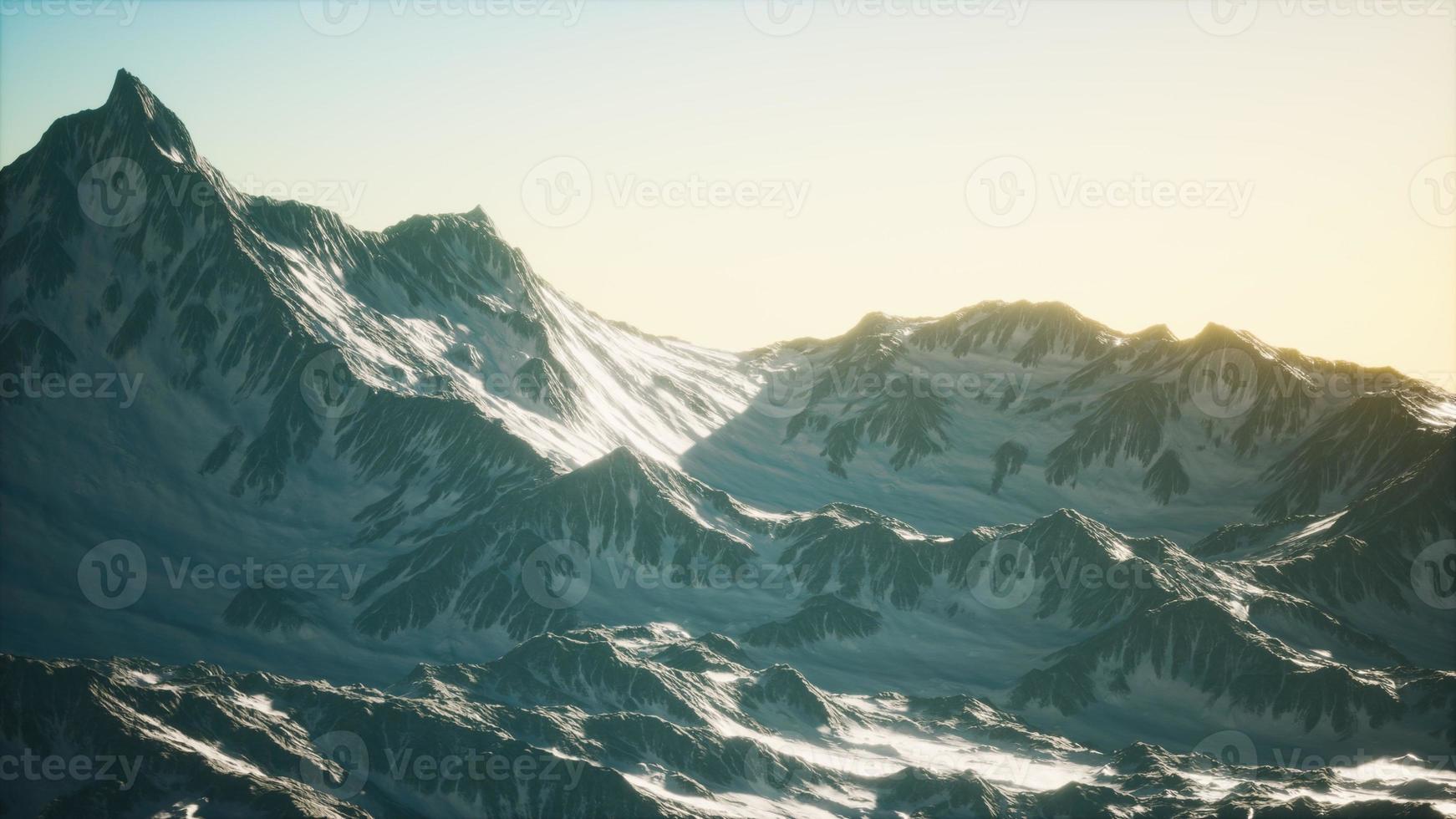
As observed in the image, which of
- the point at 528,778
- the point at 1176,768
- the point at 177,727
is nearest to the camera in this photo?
the point at 177,727

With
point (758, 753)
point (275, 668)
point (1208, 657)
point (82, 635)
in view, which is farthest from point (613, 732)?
point (1208, 657)

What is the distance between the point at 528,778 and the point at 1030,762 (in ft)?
201

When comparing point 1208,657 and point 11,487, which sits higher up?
point 1208,657

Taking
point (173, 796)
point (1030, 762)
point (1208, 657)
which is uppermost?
point (1208, 657)

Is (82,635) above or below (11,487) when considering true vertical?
below

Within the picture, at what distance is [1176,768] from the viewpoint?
158 metres

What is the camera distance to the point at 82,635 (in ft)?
568

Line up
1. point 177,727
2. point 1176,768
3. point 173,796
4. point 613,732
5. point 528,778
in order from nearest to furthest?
point 173,796
point 177,727
point 528,778
point 613,732
point 1176,768

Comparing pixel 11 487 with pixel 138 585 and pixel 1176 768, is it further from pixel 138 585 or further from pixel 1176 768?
pixel 1176 768

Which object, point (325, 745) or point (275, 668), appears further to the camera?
point (275, 668)

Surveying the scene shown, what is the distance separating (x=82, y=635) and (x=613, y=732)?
70207mm

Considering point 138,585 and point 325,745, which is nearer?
point 325,745

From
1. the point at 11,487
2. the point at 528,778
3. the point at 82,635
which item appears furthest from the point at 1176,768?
the point at 11,487

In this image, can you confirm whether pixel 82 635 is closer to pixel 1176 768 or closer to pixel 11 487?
pixel 11 487
